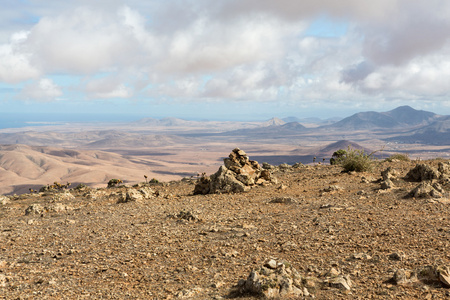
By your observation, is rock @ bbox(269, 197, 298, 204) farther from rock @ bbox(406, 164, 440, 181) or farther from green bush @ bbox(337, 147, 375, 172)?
green bush @ bbox(337, 147, 375, 172)

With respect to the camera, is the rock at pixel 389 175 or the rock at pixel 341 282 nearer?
the rock at pixel 341 282

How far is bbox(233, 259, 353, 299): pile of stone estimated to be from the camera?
6156mm

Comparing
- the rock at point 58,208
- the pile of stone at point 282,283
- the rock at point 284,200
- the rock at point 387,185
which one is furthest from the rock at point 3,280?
the rock at point 387,185

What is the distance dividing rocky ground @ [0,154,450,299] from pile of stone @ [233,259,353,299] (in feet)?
0.06

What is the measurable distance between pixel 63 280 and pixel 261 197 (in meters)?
8.78

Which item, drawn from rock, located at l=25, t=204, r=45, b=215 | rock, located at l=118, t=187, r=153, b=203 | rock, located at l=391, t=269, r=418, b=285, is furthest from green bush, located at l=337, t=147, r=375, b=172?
rock, located at l=25, t=204, r=45, b=215

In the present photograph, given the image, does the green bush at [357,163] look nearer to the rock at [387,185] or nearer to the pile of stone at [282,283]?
the rock at [387,185]

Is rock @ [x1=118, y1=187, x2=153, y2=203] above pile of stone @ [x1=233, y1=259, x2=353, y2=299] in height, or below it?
below

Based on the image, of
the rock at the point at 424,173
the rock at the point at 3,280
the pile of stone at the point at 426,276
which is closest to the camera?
the pile of stone at the point at 426,276

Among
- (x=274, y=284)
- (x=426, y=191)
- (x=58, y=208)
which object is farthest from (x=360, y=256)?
(x=58, y=208)

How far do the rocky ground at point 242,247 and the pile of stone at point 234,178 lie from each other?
4.57ft

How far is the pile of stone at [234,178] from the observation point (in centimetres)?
1656

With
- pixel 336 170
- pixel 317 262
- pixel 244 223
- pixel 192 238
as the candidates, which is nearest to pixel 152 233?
pixel 192 238

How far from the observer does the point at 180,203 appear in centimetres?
1488
